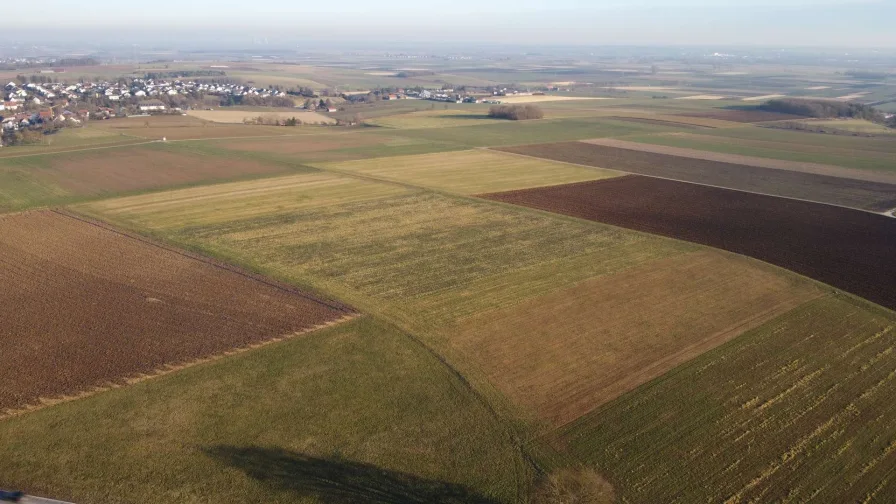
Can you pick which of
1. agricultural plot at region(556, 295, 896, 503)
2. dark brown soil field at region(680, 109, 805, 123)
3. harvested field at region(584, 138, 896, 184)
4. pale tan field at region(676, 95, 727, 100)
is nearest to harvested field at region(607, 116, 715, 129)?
dark brown soil field at region(680, 109, 805, 123)

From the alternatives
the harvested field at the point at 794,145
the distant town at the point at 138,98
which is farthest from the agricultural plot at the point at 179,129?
the harvested field at the point at 794,145

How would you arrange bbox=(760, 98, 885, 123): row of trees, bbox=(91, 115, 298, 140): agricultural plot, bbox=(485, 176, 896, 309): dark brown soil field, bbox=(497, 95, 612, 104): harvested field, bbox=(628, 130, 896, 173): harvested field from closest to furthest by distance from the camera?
bbox=(485, 176, 896, 309): dark brown soil field, bbox=(628, 130, 896, 173): harvested field, bbox=(91, 115, 298, 140): agricultural plot, bbox=(760, 98, 885, 123): row of trees, bbox=(497, 95, 612, 104): harvested field

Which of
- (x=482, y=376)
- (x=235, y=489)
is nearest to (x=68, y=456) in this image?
(x=235, y=489)

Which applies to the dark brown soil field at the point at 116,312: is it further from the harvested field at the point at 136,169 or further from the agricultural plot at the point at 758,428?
the harvested field at the point at 136,169

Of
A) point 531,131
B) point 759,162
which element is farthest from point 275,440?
point 531,131

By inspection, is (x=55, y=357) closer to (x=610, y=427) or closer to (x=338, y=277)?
(x=338, y=277)

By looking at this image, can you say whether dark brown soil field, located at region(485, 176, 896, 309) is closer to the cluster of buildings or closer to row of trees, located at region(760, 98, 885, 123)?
row of trees, located at region(760, 98, 885, 123)
